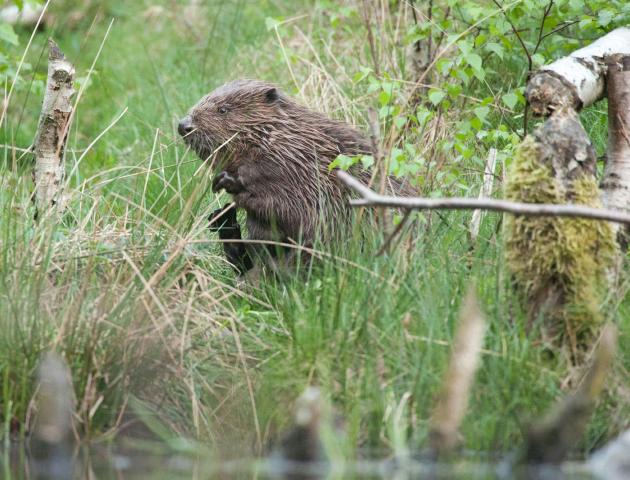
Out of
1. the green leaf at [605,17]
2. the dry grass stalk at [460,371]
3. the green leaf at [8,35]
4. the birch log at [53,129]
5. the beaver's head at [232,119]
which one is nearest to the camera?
the dry grass stalk at [460,371]

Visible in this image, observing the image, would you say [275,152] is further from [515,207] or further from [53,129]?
[515,207]

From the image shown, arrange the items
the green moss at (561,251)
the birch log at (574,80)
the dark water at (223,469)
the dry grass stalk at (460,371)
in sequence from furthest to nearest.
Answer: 1. the birch log at (574,80)
2. the green moss at (561,251)
3. the dark water at (223,469)
4. the dry grass stalk at (460,371)

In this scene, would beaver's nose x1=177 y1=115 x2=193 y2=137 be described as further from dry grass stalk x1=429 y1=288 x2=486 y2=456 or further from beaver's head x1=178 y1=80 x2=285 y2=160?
dry grass stalk x1=429 y1=288 x2=486 y2=456

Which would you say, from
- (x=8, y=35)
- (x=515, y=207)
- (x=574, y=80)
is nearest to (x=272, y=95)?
(x=8, y=35)

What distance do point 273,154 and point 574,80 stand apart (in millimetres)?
1625

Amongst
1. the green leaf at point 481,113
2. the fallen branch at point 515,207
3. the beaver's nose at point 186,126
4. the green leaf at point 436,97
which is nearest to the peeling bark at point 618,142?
the green leaf at point 481,113

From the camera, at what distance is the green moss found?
359cm

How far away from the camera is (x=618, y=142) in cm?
409

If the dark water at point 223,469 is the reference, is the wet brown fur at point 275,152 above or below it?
above

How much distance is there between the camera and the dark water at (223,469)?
313cm

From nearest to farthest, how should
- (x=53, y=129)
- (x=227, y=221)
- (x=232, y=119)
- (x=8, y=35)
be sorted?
(x=53, y=129)
(x=227, y=221)
(x=232, y=119)
(x=8, y=35)

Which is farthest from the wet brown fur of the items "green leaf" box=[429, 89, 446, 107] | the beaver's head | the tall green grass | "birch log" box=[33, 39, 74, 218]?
"birch log" box=[33, 39, 74, 218]

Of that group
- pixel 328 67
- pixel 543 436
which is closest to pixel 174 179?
pixel 328 67

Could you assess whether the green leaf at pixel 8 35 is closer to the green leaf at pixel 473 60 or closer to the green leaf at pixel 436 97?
the green leaf at pixel 436 97
